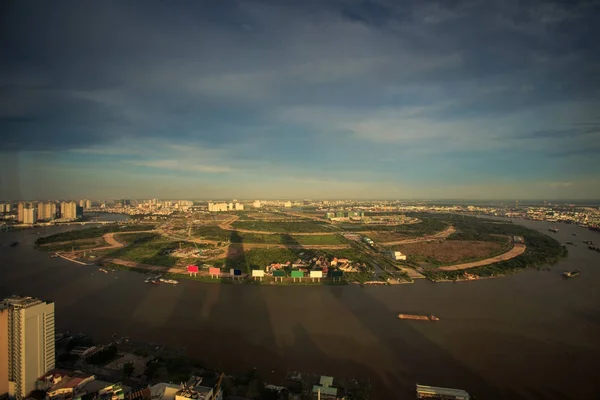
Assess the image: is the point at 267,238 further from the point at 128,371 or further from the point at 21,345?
the point at 21,345

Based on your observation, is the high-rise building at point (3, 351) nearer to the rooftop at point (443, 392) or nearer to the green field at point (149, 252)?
the rooftop at point (443, 392)

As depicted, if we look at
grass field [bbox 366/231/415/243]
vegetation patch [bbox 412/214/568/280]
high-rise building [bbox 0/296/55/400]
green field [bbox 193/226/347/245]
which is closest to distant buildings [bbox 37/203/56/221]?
green field [bbox 193/226/347/245]

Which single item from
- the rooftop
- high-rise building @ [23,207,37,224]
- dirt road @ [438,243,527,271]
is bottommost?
the rooftop

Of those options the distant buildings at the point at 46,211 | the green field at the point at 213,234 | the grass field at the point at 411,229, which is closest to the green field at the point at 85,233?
the green field at the point at 213,234

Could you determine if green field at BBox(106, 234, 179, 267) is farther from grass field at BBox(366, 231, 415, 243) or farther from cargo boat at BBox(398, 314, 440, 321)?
grass field at BBox(366, 231, 415, 243)

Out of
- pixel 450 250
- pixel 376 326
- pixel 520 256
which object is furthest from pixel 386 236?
pixel 376 326
